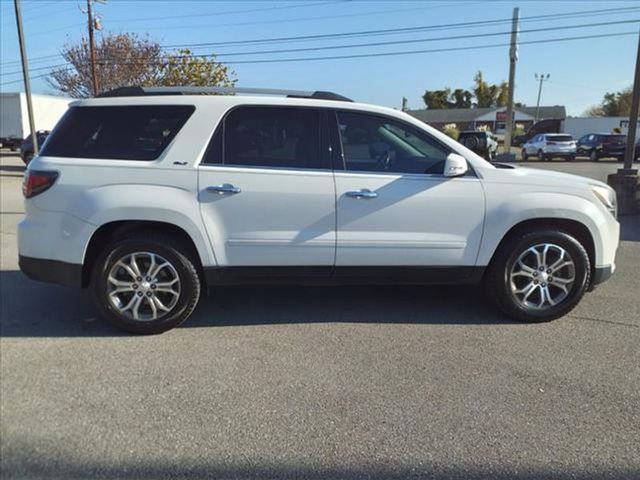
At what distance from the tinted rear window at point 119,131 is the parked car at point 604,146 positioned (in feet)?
106

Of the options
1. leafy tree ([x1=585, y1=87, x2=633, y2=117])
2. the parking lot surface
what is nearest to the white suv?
the parking lot surface

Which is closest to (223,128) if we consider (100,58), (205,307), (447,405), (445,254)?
(205,307)

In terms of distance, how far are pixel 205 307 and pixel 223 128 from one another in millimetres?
1684

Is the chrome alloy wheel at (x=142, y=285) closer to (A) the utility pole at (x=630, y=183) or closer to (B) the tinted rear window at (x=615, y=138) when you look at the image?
(A) the utility pole at (x=630, y=183)

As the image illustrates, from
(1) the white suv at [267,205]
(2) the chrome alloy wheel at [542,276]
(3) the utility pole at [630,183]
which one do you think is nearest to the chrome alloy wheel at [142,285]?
(1) the white suv at [267,205]

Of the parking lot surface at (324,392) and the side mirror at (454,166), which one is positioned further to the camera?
the side mirror at (454,166)

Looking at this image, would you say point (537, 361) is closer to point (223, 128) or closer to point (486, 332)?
point (486, 332)

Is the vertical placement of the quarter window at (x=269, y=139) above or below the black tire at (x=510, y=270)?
above

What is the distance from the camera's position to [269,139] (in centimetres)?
425

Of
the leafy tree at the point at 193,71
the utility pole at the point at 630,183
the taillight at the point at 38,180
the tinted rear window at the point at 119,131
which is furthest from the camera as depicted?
the leafy tree at the point at 193,71

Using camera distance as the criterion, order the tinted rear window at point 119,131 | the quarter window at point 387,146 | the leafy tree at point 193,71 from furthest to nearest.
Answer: the leafy tree at point 193,71 → the quarter window at point 387,146 → the tinted rear window at point 119,131

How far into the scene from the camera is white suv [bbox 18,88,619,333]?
4.10 m

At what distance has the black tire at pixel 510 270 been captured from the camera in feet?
14.4

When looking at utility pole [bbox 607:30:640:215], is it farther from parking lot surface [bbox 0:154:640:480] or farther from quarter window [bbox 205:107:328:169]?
quarter window [bbox 205:107:328:169]
